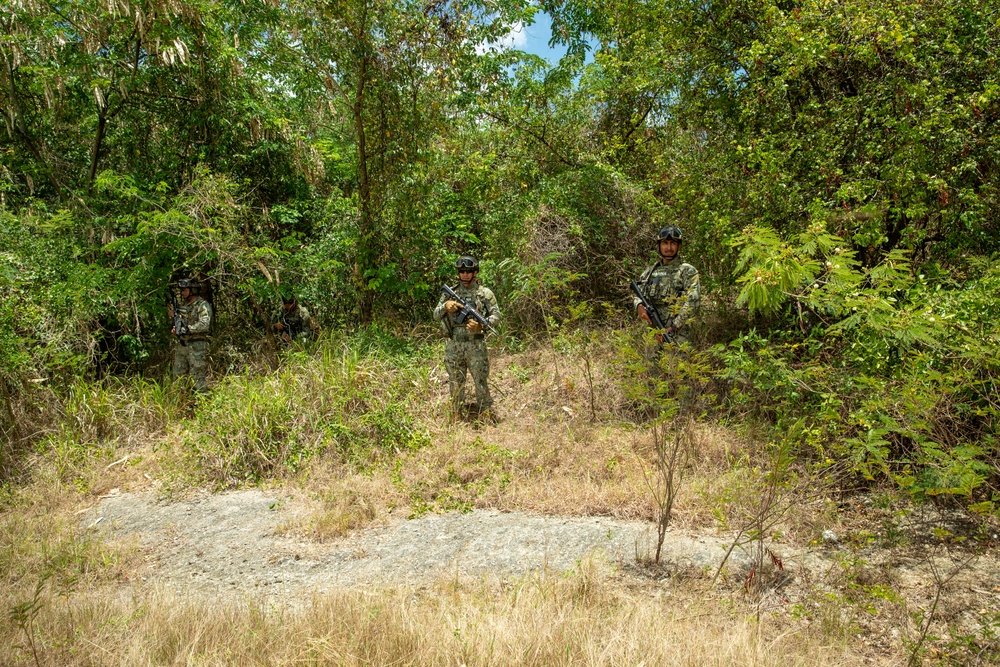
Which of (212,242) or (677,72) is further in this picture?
(212,242)

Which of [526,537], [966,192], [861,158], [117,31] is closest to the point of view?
[526,537]

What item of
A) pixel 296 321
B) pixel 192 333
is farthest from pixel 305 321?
pixel 192 333

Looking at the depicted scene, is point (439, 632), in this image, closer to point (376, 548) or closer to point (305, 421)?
point (376, 548)

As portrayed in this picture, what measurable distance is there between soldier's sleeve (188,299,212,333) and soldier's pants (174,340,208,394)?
0.19 meters

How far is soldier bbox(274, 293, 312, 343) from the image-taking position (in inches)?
320

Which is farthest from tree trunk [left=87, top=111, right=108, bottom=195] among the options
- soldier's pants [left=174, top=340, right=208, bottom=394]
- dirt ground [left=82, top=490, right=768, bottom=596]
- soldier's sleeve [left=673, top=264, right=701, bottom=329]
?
soldier's sleeve [left=673, top=264, right=701, bottom=329]

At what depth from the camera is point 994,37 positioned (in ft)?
15.7

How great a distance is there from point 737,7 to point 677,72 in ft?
2.63

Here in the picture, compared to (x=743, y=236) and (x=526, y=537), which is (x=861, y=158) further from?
(x=526, y=537)

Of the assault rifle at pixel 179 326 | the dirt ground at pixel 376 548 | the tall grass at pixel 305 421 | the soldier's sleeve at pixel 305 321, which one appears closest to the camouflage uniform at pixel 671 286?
the dirt ground at pixel 376 548

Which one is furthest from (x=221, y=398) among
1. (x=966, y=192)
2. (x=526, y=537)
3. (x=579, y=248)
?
(x=966, y=192)

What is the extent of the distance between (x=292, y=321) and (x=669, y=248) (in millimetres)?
4921

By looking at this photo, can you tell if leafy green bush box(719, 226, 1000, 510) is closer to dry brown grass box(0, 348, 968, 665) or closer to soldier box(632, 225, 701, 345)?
dry brown grass box(0, 348, 968, 665)

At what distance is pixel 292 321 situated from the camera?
8.24m
